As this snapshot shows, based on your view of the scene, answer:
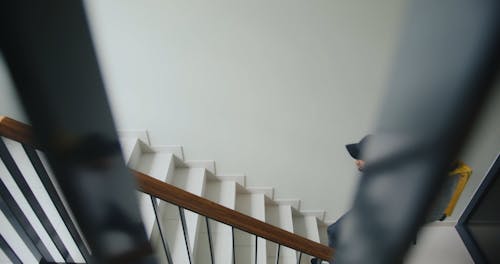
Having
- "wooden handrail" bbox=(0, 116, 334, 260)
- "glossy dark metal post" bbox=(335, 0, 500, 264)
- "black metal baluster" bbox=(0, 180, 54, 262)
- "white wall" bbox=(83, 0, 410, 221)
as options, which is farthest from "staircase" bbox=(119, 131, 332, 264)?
"glossy dark metal post" bbox=(335, 0, 500, 264)

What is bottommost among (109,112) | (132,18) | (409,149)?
(409,149)

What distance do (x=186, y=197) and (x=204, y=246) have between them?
4.66ft

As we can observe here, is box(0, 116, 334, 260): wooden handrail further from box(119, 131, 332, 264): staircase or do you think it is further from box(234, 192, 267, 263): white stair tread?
box(234, 192, 267, 263): white stair tread

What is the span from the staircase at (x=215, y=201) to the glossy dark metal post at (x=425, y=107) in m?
2.03

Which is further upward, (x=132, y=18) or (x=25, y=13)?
(x=132, y=18)

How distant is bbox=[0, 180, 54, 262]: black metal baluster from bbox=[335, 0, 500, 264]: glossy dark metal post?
1417mm

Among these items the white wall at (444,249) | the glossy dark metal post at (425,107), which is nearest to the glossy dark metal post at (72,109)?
the glossy dark metal post at (425,107)

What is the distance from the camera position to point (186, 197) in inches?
48.1

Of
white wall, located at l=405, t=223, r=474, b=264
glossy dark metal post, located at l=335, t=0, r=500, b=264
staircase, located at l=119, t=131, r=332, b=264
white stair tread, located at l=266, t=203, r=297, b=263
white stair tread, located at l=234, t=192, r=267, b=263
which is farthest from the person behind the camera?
white wall, located at l=405, t=223, r=474, b=264

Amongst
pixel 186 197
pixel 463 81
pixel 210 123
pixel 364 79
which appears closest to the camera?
pixel 463 81

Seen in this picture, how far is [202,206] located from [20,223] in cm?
77

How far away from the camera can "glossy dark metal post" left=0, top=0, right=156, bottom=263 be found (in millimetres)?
177

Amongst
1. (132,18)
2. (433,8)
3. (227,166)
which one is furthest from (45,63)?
(227,166)

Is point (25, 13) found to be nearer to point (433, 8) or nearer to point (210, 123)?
point (433, 8)
